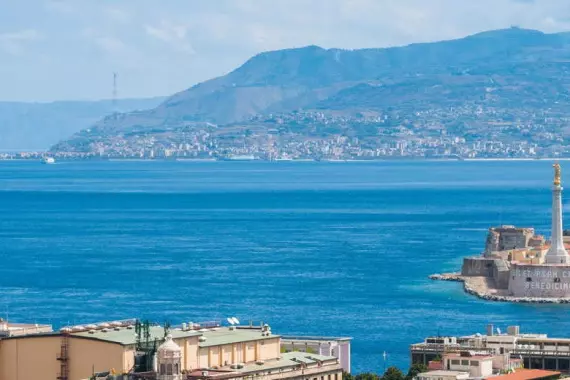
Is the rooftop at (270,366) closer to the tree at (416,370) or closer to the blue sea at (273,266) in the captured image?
the tree at (416,370)

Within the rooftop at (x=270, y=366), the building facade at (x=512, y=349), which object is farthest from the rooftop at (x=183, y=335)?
the building facade at (x=512, y=349)

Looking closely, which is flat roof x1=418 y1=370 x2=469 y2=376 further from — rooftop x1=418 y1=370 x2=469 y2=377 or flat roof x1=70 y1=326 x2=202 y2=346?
flat roof x1=70 y1=326 x2=202 y2=346

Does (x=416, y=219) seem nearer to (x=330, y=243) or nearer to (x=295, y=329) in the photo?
(x=330, y=243)

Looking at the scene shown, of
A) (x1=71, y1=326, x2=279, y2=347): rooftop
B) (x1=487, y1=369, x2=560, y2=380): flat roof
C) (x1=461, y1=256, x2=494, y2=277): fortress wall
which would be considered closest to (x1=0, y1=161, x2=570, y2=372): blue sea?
(x1=461, y1=256, x2=494, y2=277): fortress wall

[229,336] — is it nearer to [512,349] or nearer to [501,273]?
[512,349]

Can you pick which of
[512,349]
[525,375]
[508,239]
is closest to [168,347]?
[525,375]

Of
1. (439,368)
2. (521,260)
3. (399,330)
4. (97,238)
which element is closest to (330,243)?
(97,238)
